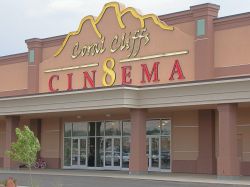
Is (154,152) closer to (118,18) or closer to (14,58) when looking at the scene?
(118,18)

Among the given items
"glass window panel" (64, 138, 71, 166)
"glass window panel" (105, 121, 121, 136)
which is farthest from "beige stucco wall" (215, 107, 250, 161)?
"glass window panel" (64, 138, 71, 166)

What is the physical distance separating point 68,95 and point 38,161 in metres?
9.89

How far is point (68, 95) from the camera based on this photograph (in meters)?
34.8

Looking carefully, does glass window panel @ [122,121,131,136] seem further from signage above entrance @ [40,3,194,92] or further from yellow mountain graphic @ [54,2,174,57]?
yellow mountain graphic @ [54,2,174,57]

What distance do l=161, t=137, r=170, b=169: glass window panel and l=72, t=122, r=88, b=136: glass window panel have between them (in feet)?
24.5

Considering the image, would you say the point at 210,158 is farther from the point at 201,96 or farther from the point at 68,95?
the point at 68,95

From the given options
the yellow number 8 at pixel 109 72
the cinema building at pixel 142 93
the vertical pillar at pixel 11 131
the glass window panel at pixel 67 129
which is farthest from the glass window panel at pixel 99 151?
the vertical pillar at pixel 11 131

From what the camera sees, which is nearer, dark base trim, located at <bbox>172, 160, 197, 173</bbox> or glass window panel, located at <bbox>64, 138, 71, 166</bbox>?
dark base trim, located at <bbox>172, 160, 197, 173</bbox>

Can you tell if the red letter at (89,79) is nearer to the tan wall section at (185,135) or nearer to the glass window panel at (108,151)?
the glass window panel at (108,151)

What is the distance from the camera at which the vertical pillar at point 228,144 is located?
1094 inches

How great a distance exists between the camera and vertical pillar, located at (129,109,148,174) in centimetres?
3195

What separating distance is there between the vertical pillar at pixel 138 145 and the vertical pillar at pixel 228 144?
5401 mm

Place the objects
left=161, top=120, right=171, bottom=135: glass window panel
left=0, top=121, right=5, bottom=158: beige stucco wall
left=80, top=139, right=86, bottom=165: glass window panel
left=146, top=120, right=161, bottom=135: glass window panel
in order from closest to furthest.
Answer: left=161, top=120, right=171, bottom=135: glass window panel → left=146, top=120, right=161, bottom=135: glass window panel → left=80, top=139, right=86, bottom=165: glass window panel → left=0, top=121, right=5, bottom=158: beige stucco wall

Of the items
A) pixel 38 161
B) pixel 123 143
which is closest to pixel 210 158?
pixel 123 143
